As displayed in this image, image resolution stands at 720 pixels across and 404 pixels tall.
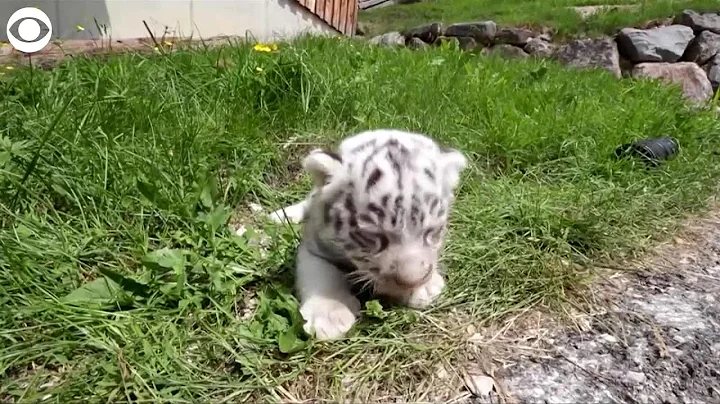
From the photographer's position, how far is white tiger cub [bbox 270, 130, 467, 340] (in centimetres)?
190

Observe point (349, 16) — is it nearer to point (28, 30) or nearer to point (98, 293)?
point (28, 30)

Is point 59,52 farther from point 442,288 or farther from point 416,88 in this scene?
point 442,288

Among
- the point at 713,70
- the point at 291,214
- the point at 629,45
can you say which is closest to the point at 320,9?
the point at 629,45

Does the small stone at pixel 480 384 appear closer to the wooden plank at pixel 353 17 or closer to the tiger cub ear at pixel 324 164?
the tiger cub ear at pixel 324 164

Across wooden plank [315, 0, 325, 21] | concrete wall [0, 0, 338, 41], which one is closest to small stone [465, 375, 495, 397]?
concrete wall [0, 0, 338, 41]

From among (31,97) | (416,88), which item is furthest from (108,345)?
(416,88)

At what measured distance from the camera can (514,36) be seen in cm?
855

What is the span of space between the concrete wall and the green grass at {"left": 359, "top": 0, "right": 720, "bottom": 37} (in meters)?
1.81

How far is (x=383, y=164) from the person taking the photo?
1.98 m

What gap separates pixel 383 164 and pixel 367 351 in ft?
1.71

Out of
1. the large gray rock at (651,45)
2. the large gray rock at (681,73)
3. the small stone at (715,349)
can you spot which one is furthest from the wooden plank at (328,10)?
the small stone at (715,349)

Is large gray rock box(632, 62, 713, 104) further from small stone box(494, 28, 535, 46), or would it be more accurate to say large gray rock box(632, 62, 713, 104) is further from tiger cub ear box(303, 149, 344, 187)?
tiger cub ear box(303, 149, 344, 187)

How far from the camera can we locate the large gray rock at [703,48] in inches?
339

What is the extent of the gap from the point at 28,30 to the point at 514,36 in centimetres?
570
